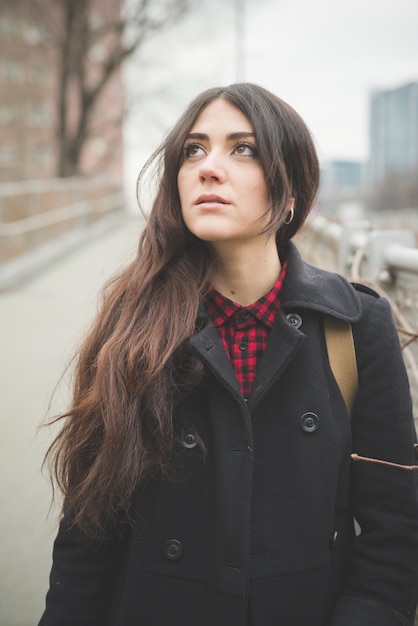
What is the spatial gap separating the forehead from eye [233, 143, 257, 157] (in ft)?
0.14

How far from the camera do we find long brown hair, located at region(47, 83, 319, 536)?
5.87 feet

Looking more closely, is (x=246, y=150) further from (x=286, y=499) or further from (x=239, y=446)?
(x=286, y=499)

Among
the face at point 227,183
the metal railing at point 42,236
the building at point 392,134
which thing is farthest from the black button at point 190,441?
the building at point 392,134

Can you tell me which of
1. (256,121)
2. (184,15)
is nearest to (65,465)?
(256,121)

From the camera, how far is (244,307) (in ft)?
6.35

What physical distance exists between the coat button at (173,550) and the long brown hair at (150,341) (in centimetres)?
15

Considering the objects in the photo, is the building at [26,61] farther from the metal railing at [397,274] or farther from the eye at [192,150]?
the eye at [192,150]

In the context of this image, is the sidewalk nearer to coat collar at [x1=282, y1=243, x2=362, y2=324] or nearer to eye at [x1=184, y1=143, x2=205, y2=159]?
eye at [x1=184, y1=143, x2=205, y2=159]

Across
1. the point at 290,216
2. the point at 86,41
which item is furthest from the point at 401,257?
the point at 86,41

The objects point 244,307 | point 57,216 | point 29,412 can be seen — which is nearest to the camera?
point 244,307

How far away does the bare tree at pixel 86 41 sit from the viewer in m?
22.6

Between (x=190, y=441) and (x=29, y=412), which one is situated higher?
(x=190, y=441)

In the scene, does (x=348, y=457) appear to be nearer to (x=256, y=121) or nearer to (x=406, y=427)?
(x=406, y=427)

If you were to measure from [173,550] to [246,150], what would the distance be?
114 cm
